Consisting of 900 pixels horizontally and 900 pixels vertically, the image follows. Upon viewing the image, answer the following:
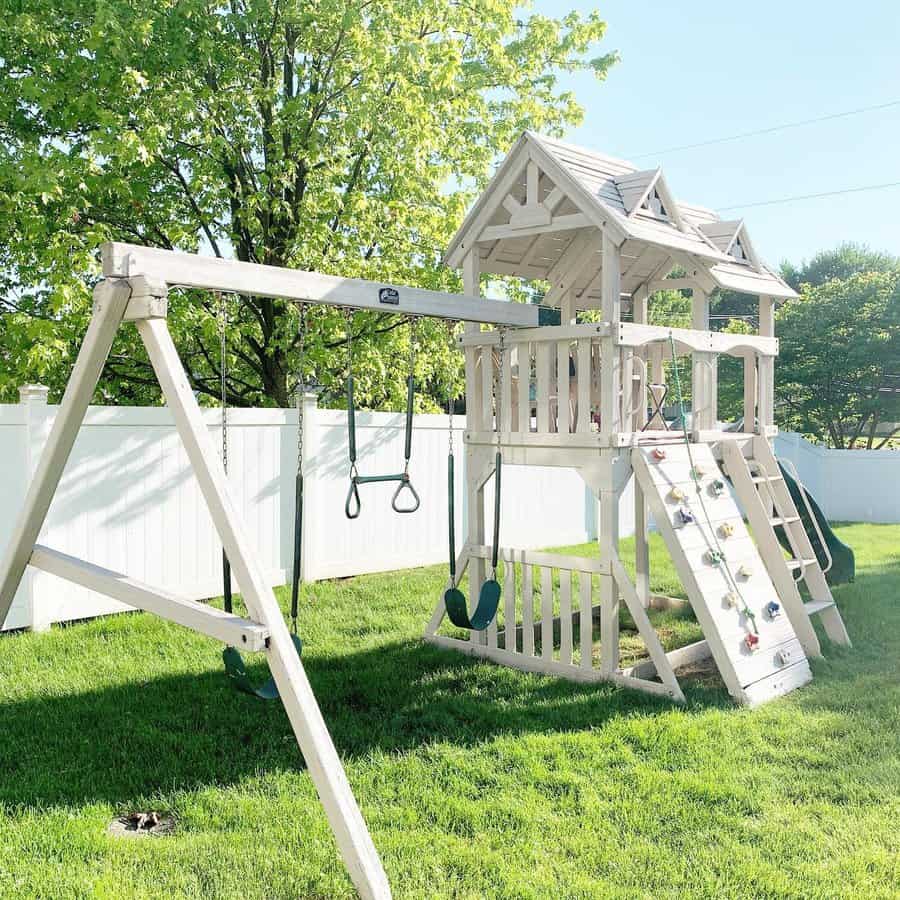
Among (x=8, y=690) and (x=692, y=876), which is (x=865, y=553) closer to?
(x=692, y=876)

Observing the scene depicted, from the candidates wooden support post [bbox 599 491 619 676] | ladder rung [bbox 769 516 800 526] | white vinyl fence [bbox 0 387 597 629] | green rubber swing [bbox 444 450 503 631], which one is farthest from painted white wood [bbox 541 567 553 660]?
white vinyl fence [bbox 0 387 597 629]

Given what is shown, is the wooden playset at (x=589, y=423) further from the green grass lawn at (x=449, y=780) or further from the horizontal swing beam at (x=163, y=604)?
the green grass lawn at (x=449, y=780)

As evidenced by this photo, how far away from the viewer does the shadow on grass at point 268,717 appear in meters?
4.04

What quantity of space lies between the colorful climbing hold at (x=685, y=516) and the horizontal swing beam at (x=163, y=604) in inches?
117

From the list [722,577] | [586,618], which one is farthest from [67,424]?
[722,577]

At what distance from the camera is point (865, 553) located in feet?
35.1

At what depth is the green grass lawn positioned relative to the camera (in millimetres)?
3148

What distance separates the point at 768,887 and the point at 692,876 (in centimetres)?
26

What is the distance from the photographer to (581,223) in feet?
17.9

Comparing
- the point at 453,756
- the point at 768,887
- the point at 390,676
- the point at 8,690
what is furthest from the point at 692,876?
the point at 8,690

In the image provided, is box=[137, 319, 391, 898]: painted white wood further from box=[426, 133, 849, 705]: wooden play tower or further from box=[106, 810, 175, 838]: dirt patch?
box=[426, 133, 849, 705]: wooden play tower

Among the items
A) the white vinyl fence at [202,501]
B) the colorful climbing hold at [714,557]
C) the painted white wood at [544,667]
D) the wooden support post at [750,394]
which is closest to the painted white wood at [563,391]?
the colorful climbing hold at [714,557]

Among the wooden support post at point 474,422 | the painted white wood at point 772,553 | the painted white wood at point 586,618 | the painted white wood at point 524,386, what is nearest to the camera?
the painted white wood at point 586,618

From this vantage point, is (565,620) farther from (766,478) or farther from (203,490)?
(203,490)
